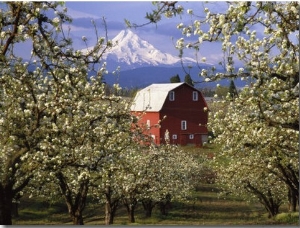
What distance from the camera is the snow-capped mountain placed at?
25.3ft

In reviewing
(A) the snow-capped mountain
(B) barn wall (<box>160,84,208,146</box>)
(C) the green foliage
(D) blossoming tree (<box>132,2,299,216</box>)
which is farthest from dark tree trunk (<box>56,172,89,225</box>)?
(C) the green foliage

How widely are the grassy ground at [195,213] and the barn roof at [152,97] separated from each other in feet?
4.52

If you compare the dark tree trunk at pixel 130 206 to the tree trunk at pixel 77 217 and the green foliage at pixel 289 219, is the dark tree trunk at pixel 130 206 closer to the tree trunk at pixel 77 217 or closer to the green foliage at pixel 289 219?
the tree trunk at pixel 77 217

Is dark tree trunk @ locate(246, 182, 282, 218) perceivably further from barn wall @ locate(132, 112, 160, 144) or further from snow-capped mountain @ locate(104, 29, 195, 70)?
snow-capped mountain @ locate(104, 29, 195, 70)

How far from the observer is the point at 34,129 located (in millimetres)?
6836

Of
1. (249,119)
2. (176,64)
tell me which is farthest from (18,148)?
(249,119)

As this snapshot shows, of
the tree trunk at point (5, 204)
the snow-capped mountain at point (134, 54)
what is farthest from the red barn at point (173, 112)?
the tree trunk at point (5, 204)

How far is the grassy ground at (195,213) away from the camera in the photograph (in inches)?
360

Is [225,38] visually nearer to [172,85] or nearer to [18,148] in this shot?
[172,85]

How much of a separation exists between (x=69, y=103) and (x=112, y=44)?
3.11ft

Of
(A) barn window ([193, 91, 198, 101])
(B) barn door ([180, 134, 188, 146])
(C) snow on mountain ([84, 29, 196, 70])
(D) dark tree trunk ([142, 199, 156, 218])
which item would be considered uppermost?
(C) snow on mountain ([84, 29, 196, 70])

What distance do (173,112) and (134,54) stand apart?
4.89 ft

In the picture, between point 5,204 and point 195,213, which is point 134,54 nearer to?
point 5,204

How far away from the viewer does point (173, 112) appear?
9320 mm
